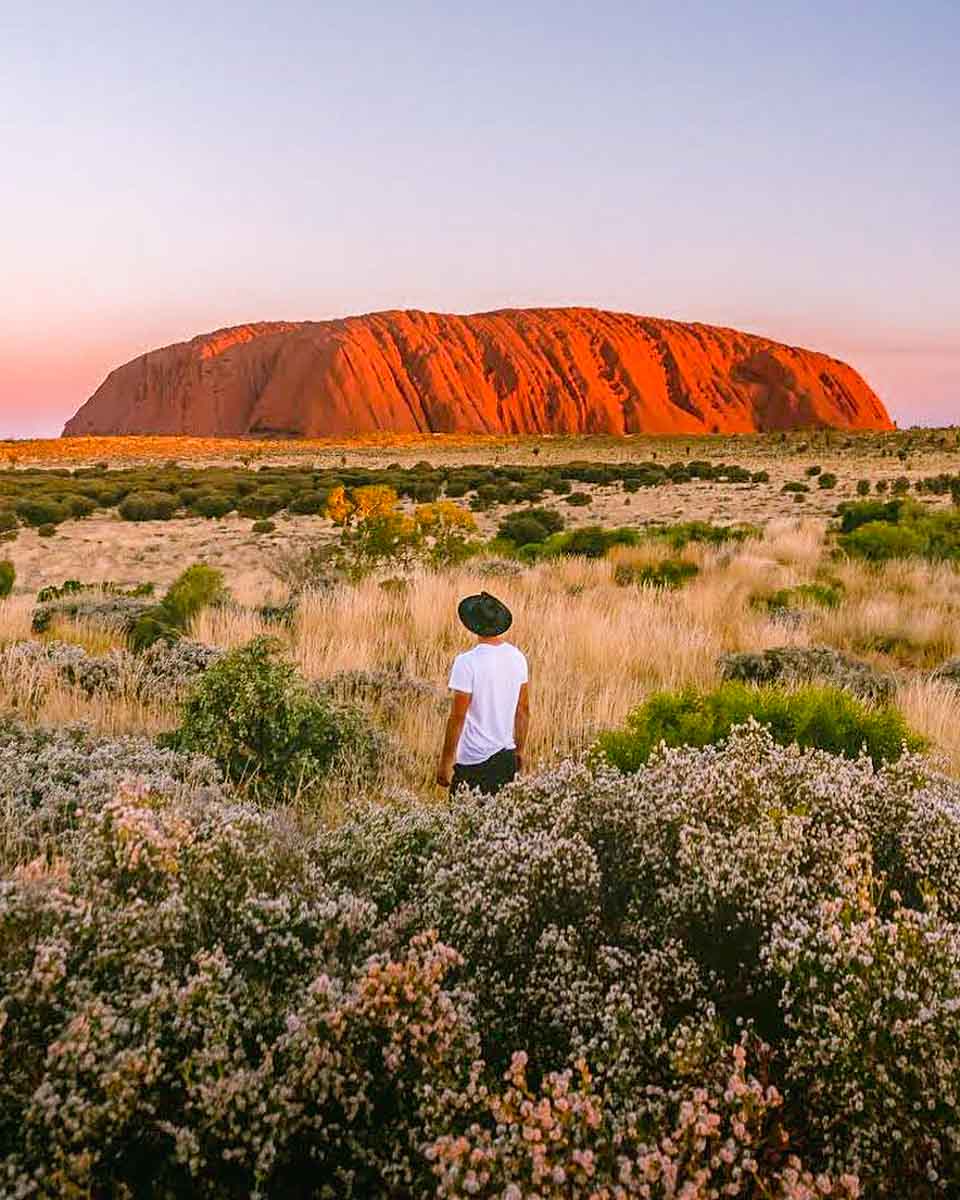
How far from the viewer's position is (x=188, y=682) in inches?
277

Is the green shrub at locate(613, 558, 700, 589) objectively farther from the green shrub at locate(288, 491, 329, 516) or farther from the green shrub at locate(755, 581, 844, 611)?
the green shrub at locate(288, 491, 329, 516)

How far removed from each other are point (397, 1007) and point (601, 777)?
1652mm

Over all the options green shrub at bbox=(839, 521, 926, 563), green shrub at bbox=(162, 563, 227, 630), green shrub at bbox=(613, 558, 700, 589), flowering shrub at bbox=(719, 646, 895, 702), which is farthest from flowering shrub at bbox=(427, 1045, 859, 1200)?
green shrub at bbox=(839, 521, 926, 563)

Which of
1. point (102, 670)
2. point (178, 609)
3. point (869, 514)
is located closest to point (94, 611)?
point (178, 609)

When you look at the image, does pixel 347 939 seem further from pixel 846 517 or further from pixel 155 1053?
pixel 846 517

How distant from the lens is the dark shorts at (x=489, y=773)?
187 inches

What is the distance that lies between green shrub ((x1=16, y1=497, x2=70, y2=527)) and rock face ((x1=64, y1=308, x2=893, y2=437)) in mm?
92848

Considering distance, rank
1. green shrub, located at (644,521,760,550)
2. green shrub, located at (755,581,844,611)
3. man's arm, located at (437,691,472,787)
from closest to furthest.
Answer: man's arm, located at (437,691,472,787)
green shrub, located at (755,581,844,611)
green shrub, located at (644,521,760,550)

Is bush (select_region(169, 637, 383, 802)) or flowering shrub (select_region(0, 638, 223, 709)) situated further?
flowering shrub (select_region(0, 638, 223, 709))

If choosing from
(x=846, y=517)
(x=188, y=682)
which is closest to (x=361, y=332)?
(x=846, y=517)

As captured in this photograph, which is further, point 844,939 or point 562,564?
point 562,564

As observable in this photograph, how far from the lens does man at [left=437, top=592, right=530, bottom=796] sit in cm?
471

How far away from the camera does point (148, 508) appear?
90.2 ft

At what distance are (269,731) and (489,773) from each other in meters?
1.55
